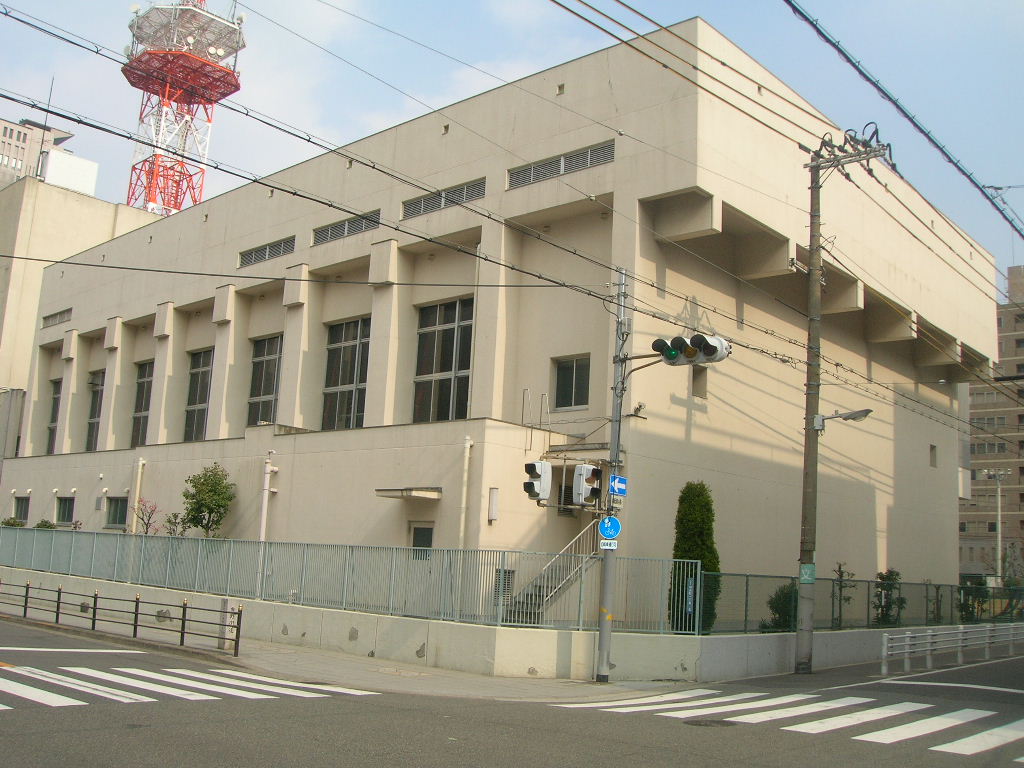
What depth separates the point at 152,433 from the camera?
39.8m

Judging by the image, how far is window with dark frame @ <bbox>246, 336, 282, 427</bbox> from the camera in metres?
35.9

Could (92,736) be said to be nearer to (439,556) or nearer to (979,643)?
(439,556)

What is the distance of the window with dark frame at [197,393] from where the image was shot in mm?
39469

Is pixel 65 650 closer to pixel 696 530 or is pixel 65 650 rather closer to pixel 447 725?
pixel 447 725

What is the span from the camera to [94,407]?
46.8 metres

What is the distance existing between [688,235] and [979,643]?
13719mm

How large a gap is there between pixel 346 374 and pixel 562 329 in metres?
9.54

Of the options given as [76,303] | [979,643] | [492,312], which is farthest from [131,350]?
[979,643]

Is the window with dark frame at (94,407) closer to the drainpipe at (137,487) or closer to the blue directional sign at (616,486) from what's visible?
the drainpipe at (137,487)

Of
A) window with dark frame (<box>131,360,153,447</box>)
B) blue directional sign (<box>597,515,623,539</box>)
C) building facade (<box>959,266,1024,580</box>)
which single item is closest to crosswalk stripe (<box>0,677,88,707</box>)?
blue directional sign (<box>597,515,623,539</box>)

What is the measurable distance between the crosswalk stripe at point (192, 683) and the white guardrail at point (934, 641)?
520 inches

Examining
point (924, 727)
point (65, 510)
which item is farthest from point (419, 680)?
point (65, 510)

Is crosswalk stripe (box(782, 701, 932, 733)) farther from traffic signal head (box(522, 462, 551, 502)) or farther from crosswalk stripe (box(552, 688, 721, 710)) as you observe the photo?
traffic signal head (box(522, 462, 551, 502))

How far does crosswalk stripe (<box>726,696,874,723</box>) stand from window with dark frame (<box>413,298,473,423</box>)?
49.1 ft
